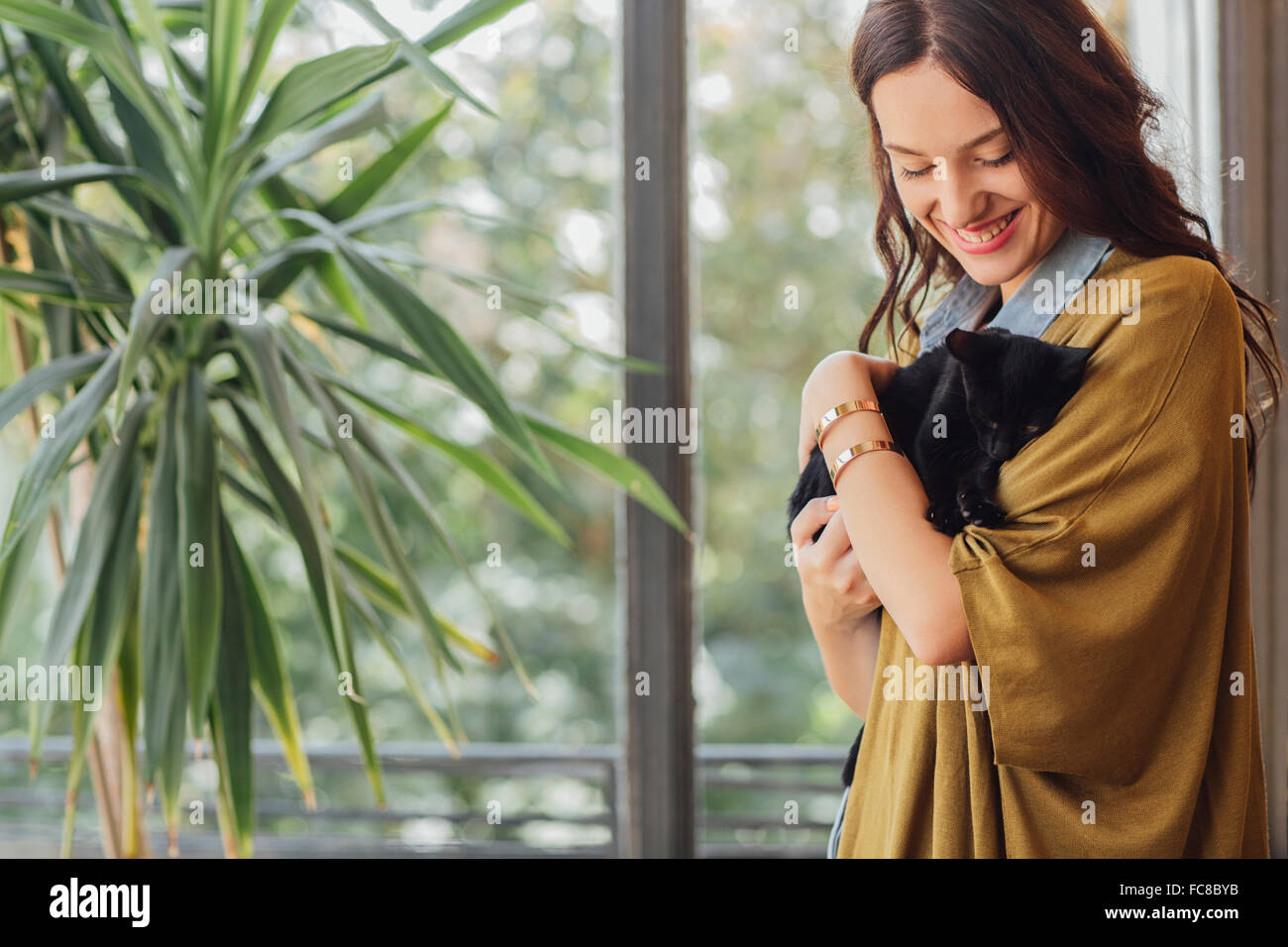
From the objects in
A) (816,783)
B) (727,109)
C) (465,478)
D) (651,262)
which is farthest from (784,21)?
(465,478)

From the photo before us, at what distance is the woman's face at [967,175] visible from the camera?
0.70 metres

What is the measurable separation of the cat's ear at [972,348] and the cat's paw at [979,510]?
0.33ft

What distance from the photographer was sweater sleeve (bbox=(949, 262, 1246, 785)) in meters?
0.65

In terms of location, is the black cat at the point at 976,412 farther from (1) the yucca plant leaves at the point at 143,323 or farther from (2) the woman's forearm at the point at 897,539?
(1) the yucca plant leaves at the point at 143,323

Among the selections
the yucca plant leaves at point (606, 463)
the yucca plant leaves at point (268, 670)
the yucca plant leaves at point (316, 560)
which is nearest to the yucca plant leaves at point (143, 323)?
the yucca plant leaves at point (316, 560)

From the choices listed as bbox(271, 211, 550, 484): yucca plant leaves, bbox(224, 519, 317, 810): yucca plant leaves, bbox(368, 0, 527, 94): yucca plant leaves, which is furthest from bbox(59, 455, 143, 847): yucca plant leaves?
bbox(368, 0, 527, 94): yucca plant leaves

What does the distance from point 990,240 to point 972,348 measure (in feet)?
0.34

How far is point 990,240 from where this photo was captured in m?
0.72

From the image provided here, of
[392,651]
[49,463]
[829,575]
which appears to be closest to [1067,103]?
[829,575]

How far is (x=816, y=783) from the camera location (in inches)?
58.7

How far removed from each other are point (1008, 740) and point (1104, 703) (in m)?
0.08

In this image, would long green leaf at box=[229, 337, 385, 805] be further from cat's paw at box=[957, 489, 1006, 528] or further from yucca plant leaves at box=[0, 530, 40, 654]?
cat's paw at box=[957, 489, 1006, 528]

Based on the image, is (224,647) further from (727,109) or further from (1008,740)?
(727,109)

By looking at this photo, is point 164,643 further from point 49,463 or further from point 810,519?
point 810,519
